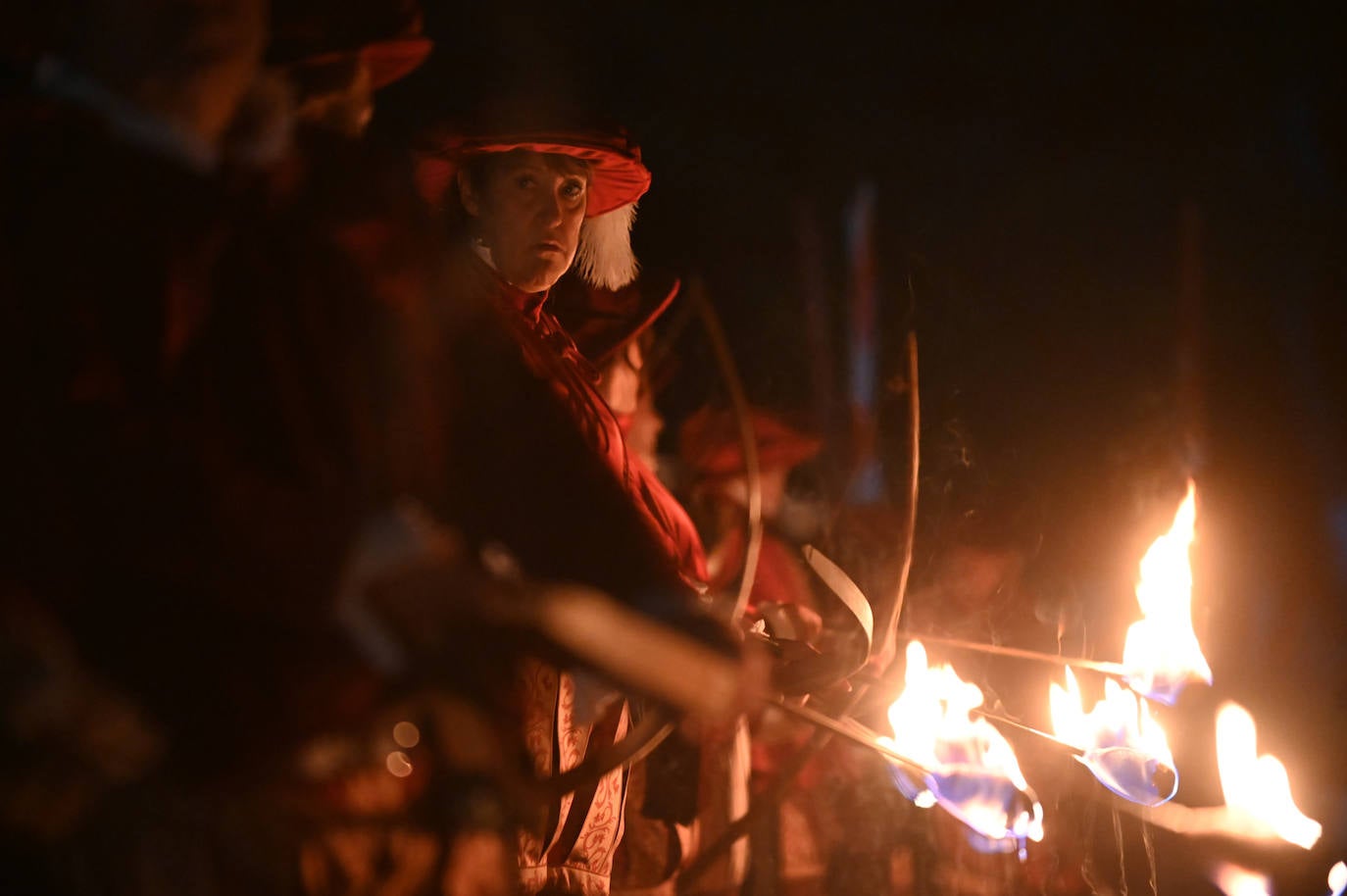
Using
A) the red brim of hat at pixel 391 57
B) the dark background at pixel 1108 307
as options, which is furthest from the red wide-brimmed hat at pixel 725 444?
the red brim of hat at pixel 391 57

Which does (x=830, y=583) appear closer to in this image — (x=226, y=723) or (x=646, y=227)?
(x=226, y=723)

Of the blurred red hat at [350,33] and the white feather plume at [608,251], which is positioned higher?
the white feather plume at [608,251]

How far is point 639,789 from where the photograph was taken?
2.81 metres

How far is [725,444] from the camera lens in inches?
107

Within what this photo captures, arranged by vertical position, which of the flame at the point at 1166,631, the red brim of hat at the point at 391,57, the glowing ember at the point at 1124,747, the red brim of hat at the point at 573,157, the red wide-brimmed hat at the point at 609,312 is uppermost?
the red brim of hat at the point at 573,157

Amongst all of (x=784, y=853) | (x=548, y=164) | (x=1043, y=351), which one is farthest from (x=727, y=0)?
(x=784, y=853)

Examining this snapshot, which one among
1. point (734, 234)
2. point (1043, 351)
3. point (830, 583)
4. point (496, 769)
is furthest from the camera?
point (1043, 351)

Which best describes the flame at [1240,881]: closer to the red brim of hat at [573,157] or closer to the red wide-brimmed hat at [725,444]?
the red wide-brimmed hat at [725,444]

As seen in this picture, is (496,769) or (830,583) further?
(830,583)

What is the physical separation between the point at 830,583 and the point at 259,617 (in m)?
0.91

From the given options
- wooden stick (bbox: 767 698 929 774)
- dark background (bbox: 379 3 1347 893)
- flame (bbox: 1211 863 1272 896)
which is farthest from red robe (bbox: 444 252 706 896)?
flame (bbox: 1211 863 1272 896)

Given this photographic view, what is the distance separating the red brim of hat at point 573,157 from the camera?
199cm

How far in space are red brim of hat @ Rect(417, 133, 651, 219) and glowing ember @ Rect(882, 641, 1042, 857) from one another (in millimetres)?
1156

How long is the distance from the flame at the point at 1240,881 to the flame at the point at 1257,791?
57cm
